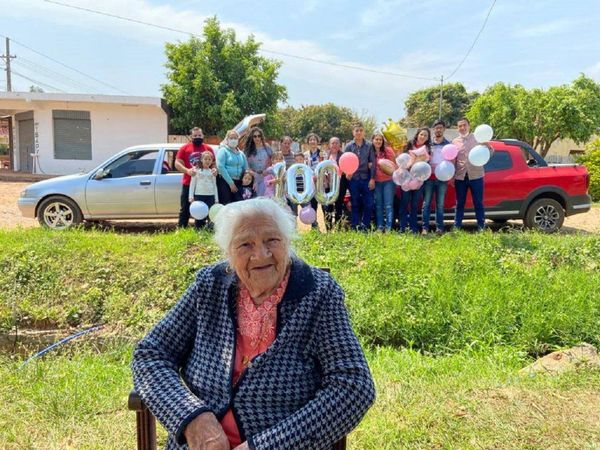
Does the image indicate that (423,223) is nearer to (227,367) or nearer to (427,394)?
(427,394)

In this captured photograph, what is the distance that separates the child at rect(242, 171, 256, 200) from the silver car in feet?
4.36

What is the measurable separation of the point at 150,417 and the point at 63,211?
7.56 metres

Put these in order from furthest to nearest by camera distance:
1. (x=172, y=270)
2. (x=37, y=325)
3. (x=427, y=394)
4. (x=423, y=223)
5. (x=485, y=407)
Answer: (x=423, y=223) → (x=172, y=270) → (x=37, y=325) → (x=427, y=394) → (x=485, y=407)

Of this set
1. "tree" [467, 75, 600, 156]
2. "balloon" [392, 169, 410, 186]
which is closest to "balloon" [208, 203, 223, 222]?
"balloon" [392, 169, 410, 186]

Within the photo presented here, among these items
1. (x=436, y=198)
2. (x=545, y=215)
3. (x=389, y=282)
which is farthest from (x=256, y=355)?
(x=545, y=215)

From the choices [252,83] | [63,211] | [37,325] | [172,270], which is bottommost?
[37,325]

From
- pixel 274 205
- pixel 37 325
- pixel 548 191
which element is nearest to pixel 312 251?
pixel 37 325

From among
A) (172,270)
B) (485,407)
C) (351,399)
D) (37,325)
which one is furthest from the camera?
(172,270)

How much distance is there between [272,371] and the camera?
1.95 meters

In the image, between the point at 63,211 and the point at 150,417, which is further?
the point at 63,211

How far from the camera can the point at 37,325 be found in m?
5.58

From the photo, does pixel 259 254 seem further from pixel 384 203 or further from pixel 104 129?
pixel 104 129

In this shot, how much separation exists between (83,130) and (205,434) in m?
22.9

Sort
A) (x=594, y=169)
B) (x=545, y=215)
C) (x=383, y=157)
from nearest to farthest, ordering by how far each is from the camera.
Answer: (x=383, y=157)
(x=545, y=215)
(x=594, y=169)
